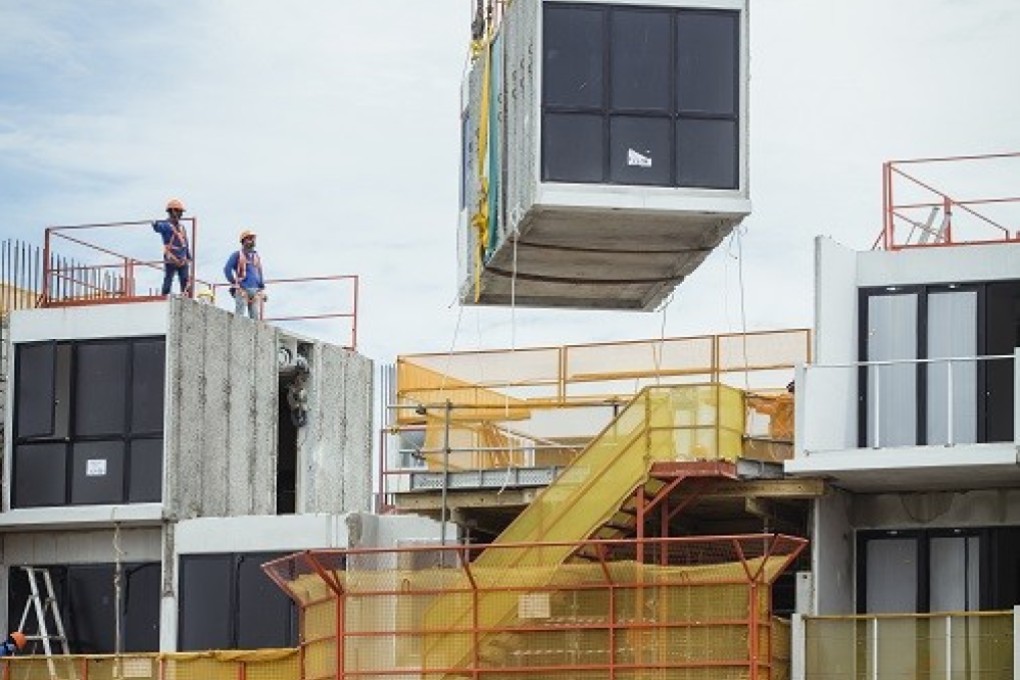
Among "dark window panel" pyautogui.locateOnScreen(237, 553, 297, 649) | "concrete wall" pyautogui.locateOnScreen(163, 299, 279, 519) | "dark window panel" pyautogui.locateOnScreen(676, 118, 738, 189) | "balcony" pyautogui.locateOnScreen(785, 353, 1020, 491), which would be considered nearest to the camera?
"balcony" pyautogui.locateOnScreen(785, 353, 1020, 491)

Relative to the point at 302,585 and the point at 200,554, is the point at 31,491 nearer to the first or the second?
the point at 200,554

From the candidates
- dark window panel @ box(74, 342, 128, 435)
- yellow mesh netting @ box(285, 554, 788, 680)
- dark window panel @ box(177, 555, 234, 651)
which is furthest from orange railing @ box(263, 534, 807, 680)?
dark window panel @ box(74, 342, 128, 435)

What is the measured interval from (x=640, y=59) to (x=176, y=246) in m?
10.1

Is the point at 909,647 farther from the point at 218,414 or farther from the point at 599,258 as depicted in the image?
the point at 218,414

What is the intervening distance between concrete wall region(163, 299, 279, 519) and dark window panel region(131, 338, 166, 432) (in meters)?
0.22

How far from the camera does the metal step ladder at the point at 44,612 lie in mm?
56688

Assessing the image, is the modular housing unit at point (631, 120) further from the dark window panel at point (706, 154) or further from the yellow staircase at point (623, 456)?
the yellow staircase at point (623, 456)

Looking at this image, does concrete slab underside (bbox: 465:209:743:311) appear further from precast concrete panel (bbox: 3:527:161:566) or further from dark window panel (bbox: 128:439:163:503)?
precast concrete panel (bbox: 3:527:161:566)

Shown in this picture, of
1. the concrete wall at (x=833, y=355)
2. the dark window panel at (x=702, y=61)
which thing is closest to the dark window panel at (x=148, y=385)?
the dark window panel at (x=702, y=61)

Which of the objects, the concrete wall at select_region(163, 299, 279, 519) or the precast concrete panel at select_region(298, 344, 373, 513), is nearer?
the concrete wall at select_region(163, 299, 279, 519)

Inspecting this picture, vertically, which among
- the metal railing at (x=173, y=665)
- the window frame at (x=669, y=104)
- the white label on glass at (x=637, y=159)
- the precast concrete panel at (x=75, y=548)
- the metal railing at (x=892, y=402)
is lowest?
the metal railing at (x=173, y=665)

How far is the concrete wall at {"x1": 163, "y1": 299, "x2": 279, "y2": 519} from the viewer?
187 ft

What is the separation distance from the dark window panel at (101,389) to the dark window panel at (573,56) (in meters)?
9.86

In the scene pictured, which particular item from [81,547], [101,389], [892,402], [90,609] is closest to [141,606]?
[90,609]
